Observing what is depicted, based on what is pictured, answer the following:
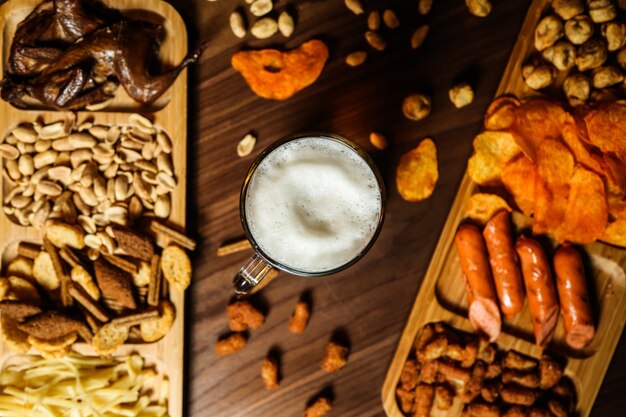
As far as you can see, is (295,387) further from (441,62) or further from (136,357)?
(441,62)

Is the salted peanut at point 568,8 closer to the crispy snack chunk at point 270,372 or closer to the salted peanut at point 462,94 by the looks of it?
the salted peanut at point 462,94

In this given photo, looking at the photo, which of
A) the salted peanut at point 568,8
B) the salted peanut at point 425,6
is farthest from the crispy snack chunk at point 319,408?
the salted peanut at point 568,8

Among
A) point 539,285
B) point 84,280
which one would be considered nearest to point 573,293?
point 539,285

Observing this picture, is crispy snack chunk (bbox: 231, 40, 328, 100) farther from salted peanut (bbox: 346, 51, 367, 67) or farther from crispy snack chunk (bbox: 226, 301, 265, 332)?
crispy snack chunk (bbox: 226, 301, 265, 332)

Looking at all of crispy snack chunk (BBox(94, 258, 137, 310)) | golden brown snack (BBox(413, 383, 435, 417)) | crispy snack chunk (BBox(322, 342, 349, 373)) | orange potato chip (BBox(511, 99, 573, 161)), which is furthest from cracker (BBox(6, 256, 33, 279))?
orange potato chip (BBox(511, 99, 573, 161))

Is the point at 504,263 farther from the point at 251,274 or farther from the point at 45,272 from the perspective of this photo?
the point at 45,272

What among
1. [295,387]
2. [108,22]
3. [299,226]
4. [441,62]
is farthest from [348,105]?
[295,387]
